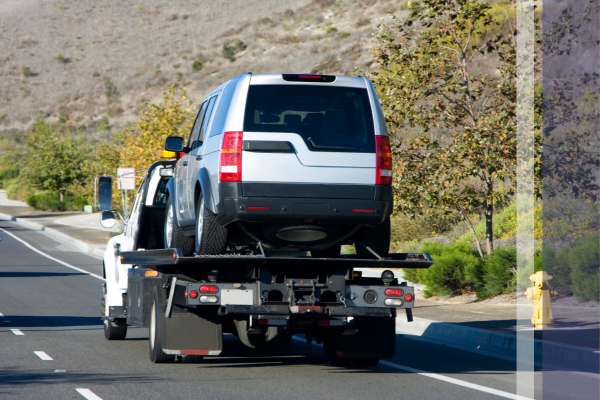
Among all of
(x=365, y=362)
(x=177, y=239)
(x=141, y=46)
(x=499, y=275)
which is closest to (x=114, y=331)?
(x=177, y=239)

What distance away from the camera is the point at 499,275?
15.4 meters

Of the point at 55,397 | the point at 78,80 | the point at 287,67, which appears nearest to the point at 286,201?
the point at 55,397

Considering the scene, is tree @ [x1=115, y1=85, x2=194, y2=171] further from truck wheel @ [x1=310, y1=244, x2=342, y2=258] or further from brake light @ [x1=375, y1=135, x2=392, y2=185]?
brake light @ [x1=375, y1=135, x2=392, y2=185]

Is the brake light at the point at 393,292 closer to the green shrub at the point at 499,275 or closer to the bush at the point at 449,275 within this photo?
the green shrub at the point at 499,275

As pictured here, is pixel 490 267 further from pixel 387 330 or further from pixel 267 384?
pixel 267 384

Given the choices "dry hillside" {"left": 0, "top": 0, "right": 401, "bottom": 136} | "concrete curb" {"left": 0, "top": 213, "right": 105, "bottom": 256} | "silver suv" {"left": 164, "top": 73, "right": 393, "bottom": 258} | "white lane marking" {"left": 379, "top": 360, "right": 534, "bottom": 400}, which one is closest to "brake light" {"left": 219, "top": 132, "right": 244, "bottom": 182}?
"silver suv" {"left": 164, "top": 73, "right": 393, "bottom": 258}

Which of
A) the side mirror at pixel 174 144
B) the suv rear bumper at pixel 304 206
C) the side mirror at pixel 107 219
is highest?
the side mirror at pixel 174 144

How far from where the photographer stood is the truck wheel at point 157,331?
8891mm

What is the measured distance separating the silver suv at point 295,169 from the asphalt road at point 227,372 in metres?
1.31

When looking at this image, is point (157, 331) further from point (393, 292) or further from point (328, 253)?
point (393, 292)

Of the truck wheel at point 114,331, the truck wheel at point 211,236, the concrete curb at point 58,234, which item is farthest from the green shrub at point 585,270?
the concrete curb at point 58,234

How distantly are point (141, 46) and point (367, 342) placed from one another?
104m

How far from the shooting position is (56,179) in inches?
2329

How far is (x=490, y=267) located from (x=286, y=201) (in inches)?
335
